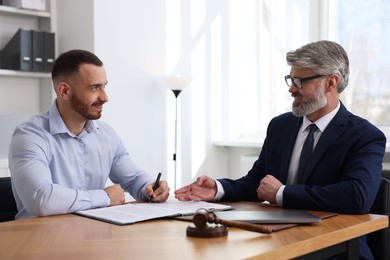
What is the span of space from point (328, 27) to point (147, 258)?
3.77 meters

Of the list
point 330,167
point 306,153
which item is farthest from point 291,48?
point 330,167

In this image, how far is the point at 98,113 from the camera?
2.57 m

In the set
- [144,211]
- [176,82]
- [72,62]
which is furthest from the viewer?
[176,82]

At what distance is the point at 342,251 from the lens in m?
1.83

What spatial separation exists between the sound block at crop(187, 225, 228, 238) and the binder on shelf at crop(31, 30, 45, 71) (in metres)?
3.19

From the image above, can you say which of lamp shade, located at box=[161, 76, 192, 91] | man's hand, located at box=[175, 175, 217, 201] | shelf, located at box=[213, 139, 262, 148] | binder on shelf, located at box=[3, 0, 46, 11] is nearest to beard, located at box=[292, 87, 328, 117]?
man's hand, located at box=[175, 175, 217, 201]

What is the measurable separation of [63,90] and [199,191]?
0.77 metres

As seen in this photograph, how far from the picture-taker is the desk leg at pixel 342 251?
1710 mm

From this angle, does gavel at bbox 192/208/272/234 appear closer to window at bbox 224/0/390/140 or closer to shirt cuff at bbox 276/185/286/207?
shirt cuff at bbox 276/185/286/207

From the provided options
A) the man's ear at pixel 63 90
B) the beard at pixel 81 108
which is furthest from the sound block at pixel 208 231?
the man's ear at pixel 63 90

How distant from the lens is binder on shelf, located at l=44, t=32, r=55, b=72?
4.56 metres

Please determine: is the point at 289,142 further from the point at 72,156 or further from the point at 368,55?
the point at 368,55

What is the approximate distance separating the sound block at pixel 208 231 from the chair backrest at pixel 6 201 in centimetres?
99

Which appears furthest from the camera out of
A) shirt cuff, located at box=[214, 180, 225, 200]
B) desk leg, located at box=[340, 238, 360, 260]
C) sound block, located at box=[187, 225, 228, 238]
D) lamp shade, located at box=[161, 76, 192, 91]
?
lamp shade, located at box=[161, 76, 192, 91]
